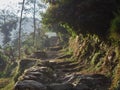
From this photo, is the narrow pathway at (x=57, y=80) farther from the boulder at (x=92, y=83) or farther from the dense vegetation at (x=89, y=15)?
the dense vegetation at (x=89, y=15)

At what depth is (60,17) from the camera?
16422 millimetres

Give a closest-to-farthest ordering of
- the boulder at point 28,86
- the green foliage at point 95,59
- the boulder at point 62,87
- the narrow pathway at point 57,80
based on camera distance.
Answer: the boulder at point 28,86 → the narrow pathway at point 57,80 → the boulder at point 62,87 → the green foliage at point 95,59

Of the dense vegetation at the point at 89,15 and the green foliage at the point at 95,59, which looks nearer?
the dense vegetation at the point at 89,15

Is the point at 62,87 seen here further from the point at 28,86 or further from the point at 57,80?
the point at 57,80

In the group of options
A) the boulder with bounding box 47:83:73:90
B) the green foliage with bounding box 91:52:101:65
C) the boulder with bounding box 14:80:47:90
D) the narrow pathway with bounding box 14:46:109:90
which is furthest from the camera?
the green foliage with bounding box 91:52:101:65

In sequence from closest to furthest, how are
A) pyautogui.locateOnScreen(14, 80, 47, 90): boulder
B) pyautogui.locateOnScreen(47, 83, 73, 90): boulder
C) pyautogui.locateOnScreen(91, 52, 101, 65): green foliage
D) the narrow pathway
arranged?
1. pyautogui.locateOnScreen(14, 80, 47, 90): boulder
2. the narrow pathway
3. pyautogui.locateOnScreen(47, 83, 73, 90): boulder
4. pyautogui.locateOnScreen(91, 52, 101, 65): green foliage

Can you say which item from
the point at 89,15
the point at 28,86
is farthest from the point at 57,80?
the point at 89,15

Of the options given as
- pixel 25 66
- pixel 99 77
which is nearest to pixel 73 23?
pixel 99 77

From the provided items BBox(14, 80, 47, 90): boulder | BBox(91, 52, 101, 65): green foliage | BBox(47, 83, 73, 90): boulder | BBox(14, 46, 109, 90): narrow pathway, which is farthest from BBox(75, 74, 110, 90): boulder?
BBox(91, 52, 101, 65): green foliage

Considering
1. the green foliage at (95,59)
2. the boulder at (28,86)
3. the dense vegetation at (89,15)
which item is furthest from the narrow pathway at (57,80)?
the dense vegetation at (89,15)

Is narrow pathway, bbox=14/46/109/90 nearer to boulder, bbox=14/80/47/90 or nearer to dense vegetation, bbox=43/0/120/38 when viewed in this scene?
boulder, bbox=14/80/47/90

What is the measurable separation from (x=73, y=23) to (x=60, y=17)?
0.92m

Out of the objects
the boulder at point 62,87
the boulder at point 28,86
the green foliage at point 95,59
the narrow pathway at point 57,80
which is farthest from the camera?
the green foliage at point 95,59

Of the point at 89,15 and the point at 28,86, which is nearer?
the point at 28,86
